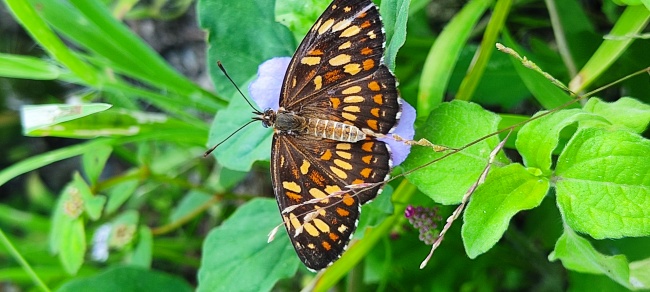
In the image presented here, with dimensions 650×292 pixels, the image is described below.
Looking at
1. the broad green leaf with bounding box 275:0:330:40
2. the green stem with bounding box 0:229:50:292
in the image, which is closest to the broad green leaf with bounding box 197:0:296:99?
the broad green leaf with bounding box 275:0:330:40

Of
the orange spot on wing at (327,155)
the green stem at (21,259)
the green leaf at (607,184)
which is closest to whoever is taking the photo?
the green leaf at (607,184)

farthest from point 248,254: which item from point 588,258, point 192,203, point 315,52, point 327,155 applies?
point 192,203

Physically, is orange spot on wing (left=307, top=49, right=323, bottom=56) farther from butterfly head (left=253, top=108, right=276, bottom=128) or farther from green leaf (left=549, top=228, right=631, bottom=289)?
green leaf (left=549, top=228, right=631, bottom=289)

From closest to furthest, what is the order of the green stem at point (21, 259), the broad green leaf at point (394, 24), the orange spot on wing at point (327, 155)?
the broad green leaf at point (394, 24) → the orange spot on wing at point (327, 155) → the green stem at point (21, 259)

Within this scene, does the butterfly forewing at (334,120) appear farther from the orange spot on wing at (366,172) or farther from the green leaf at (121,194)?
the green leaf at (121,194)

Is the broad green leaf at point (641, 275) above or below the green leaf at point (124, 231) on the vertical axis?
above

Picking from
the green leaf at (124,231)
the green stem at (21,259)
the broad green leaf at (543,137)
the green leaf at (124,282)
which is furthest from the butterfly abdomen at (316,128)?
the green leaf at (124,231)
